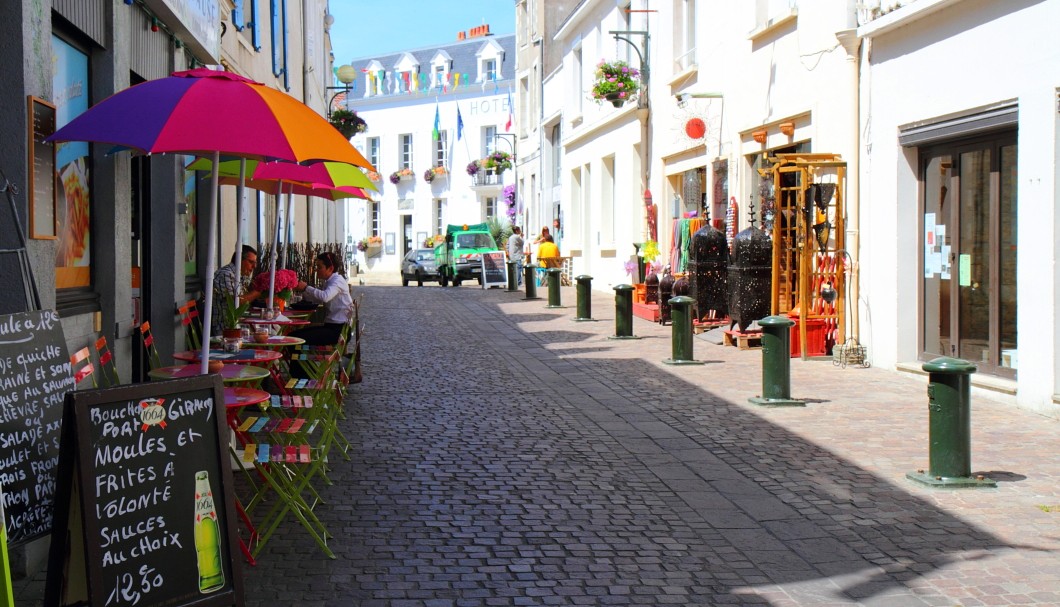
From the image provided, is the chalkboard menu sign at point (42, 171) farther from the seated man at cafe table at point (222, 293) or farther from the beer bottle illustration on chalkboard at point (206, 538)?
the seated man at cafe table at point (222, 293)

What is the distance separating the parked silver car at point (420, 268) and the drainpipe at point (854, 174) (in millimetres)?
23805

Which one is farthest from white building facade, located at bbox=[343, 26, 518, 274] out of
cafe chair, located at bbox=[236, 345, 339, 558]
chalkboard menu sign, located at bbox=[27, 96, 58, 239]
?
chalkboard menu sign, located at bbox=[27, 96, 58, 239]

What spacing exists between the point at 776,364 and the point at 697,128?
31.1ft

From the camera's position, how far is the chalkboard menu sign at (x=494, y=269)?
101 ft

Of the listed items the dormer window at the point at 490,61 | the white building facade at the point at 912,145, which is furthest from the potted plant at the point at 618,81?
the dormer window at the point at 490,61

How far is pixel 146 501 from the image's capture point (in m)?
4.24

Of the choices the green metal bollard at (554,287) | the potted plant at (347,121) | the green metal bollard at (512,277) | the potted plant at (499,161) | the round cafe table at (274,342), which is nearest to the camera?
the round cafe table at (274,342)

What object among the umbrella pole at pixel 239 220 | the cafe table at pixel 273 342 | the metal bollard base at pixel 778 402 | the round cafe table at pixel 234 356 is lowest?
the metal bollard base at pixel 778 402

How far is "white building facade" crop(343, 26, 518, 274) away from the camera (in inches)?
2031

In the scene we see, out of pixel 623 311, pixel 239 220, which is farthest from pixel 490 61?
pixel 239 220

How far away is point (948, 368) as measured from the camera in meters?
6.75

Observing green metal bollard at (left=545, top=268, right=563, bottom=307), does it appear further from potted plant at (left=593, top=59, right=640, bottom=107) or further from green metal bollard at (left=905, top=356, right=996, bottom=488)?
green metal bollard at (left=905, top=356, right=996, bottom=488)

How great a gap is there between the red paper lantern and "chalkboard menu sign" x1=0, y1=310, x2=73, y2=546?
15.1m

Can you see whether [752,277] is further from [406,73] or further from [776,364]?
[406,73]
